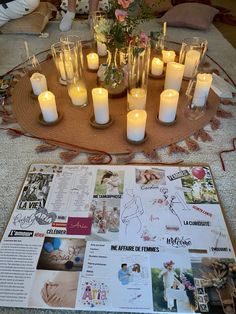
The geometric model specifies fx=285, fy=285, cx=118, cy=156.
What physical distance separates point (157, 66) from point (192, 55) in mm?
164

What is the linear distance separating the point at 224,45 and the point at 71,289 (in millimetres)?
1687

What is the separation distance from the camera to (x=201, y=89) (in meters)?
1.13

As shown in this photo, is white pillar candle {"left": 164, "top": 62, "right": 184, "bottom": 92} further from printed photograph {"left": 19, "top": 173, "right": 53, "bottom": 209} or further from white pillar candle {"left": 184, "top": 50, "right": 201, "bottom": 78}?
printed photograph {"left": 19, "top": 173, "right": 53, "bottom": 209}

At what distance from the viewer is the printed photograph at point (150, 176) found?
0.93 m

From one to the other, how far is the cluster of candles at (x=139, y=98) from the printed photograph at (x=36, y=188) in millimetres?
278

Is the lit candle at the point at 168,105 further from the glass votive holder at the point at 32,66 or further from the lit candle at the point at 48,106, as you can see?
the glass votive holder at the point at 32,66

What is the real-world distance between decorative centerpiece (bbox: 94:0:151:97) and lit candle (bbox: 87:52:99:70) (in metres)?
0.29

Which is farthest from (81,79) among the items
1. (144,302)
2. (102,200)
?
(144,302)

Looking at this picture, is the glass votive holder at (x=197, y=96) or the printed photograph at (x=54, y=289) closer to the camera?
the printed photograph at (x=54, y=289)

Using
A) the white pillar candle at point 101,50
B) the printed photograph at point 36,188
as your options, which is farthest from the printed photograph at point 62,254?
the white pillar candle at point 101,50

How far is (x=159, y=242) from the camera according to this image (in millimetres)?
776

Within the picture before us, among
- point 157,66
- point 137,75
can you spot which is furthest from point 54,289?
point 157,66

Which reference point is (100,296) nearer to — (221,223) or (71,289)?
(71,289)

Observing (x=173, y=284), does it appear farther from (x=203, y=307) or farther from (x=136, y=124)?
(x=136, y=124)
